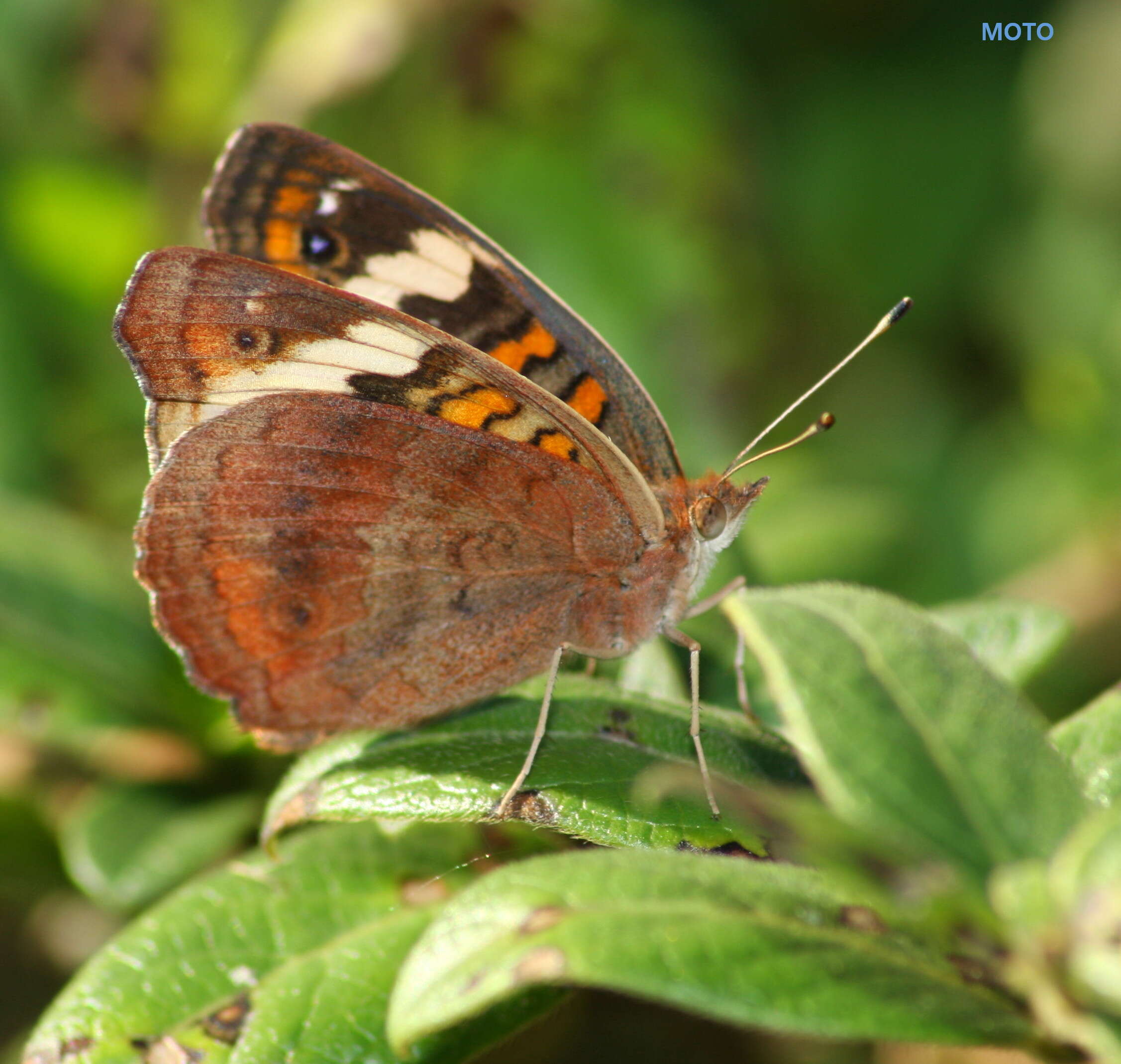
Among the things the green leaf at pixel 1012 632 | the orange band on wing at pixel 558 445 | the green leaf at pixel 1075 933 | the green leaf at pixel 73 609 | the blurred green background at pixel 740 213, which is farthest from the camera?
the blurred green background at pixel 740 213

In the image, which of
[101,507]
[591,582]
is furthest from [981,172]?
[101,507]

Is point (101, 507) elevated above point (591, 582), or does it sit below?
below

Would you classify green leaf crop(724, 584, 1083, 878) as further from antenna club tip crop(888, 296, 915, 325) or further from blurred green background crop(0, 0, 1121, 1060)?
blurred green background crop(0, 0, 1121, 1060)

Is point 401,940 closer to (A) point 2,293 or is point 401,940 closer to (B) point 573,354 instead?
(B) point 573,354

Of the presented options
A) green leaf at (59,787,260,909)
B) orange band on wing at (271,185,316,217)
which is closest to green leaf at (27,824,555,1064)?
green leaf at (59,787,260,909)

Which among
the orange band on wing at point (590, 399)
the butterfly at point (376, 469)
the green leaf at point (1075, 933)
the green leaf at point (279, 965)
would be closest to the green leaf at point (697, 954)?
the green leaf at point (1075, 933)

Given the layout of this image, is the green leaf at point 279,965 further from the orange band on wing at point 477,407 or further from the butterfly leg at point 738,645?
the orange band on wing at point 477,407
